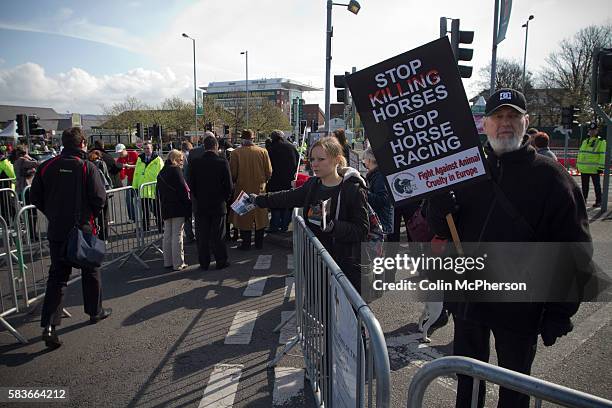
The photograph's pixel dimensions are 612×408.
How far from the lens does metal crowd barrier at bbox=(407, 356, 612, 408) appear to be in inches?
46.4

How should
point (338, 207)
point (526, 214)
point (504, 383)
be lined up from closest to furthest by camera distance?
point (504, 383), point (526, 214), point (338, 207)

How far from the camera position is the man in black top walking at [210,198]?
6.52m

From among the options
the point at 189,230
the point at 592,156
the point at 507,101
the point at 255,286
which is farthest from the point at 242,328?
the point at 592,156

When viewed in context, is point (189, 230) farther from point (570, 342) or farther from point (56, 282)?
point (570, 342)

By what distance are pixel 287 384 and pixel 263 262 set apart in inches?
143

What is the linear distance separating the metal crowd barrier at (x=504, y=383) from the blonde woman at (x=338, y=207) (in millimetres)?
1765

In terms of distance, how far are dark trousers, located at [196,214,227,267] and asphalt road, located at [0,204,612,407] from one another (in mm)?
761

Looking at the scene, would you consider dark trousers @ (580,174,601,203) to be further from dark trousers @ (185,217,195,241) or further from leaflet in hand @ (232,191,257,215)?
leaflet in hand @ (232,191,257,215)

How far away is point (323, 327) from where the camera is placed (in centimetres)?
278

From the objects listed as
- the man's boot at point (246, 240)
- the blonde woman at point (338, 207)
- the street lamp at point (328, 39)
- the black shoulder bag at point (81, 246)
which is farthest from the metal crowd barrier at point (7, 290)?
the street lamp at point (328, 39)

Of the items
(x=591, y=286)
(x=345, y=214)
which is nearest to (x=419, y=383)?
(x=591, y=286)

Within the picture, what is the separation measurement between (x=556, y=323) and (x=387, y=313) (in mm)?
2881

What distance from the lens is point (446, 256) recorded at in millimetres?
2764

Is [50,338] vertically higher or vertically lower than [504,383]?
lower
